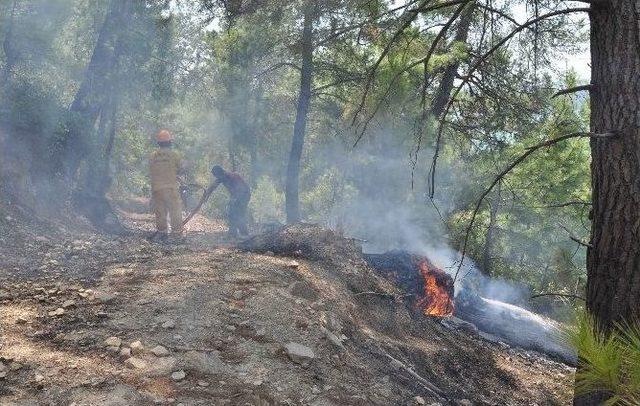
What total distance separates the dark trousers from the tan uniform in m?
1.86

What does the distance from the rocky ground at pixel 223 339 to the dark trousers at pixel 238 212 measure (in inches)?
135

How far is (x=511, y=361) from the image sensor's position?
269 inches

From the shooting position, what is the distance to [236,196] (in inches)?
410

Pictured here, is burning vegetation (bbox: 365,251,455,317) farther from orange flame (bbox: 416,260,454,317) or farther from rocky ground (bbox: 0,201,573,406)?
rocky ground (bbox: 0,201,573,406)

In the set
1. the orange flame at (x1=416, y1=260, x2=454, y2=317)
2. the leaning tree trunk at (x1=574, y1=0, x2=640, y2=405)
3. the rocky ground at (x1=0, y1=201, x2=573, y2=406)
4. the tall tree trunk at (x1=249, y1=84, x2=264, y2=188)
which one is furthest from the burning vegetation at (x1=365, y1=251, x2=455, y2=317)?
the tall tree trunk at (x1=249, y1=84, x2=264, y2=188)

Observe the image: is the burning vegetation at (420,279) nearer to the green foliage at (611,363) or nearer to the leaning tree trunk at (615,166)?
the leaning tree trunk at (615,166)

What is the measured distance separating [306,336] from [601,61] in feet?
9.87

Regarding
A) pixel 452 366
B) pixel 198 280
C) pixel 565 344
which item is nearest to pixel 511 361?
pixel 452 366

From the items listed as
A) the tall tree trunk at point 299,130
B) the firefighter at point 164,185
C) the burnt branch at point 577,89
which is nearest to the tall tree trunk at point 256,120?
the tall tree trunk at point 299,130

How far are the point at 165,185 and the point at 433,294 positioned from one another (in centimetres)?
489

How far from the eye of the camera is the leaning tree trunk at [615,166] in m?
2.66

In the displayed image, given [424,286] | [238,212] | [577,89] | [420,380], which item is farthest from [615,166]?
[238,212]

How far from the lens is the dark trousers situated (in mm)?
10477

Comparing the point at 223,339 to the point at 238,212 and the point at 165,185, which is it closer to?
the point at 165,185
